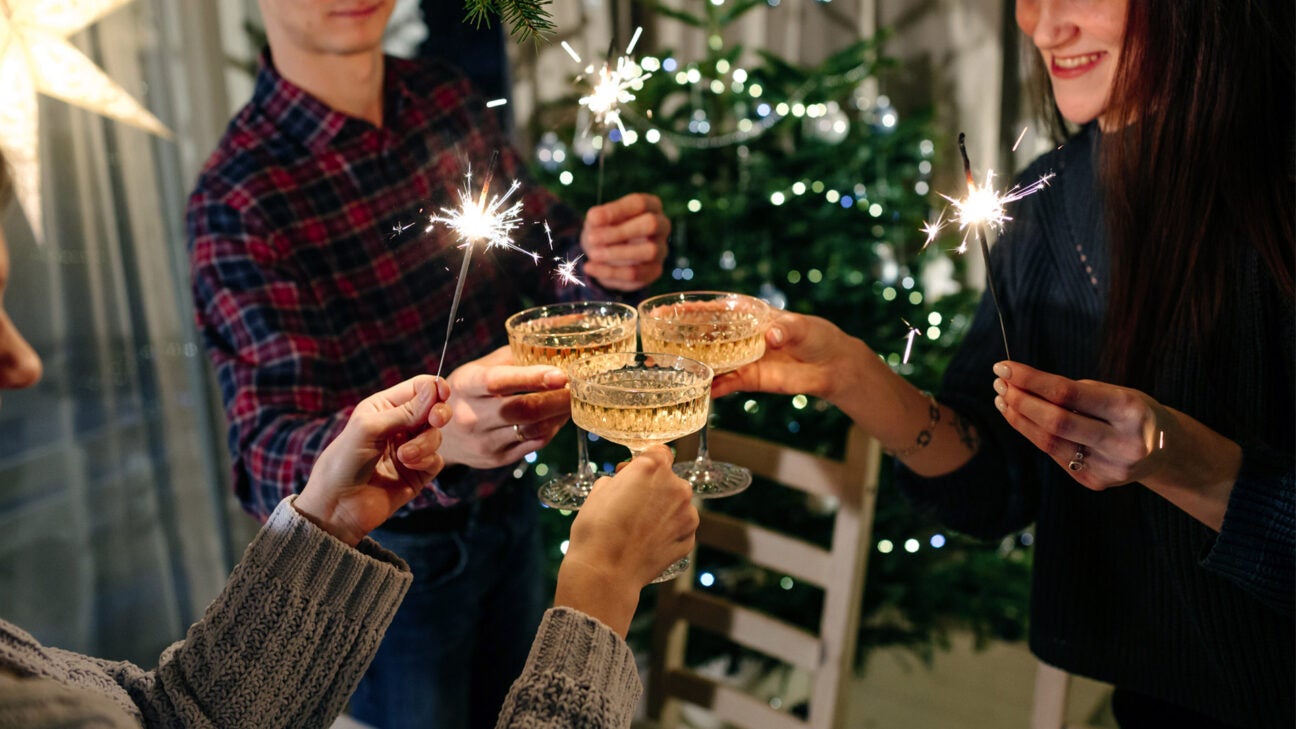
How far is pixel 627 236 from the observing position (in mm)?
1481

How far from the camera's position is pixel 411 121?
1.68 metres

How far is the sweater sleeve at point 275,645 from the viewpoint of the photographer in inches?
38.3

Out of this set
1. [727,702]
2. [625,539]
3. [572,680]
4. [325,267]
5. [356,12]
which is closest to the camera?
[572,680]

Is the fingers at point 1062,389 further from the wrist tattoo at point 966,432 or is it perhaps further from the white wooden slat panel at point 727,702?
the white wooden slat panel at point 727,702

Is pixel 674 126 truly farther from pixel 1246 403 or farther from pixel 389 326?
pixel 1246 403

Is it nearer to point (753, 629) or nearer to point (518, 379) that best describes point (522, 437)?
point (518, 379)

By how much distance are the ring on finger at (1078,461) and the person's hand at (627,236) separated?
74 centimetres

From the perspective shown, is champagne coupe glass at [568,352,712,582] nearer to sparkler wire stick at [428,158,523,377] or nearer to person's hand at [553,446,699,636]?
person's hand at [553,446,699,636]

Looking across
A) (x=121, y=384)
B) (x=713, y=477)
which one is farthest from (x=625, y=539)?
(x=121, y=384)

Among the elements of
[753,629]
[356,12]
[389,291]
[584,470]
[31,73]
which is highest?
[356,12]

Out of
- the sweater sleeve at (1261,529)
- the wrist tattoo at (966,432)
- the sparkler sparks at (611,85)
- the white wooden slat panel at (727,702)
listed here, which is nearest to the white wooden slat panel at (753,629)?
the white wooden slat panel at (727,702)

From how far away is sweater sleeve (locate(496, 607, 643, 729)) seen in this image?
0.86m

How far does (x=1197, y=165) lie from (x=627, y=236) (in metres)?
0.80

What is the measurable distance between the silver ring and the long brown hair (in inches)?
10.6
